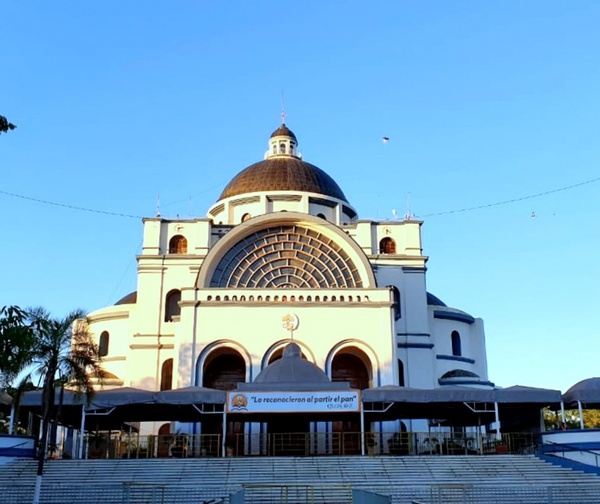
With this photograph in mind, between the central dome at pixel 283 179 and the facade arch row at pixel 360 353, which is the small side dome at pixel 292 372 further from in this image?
the central dome at pixel 283 179

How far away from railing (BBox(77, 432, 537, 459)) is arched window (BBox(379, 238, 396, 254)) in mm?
13389

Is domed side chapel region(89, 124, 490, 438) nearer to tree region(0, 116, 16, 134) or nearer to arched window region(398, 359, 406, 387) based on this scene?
arched window region(398, 359, 406, 387)

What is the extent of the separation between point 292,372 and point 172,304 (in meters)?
12.8

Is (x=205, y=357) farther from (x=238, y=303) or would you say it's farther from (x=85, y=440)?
(x=85, y=440)

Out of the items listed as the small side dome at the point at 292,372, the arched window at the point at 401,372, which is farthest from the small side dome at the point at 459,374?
the small side dome at the point at 292,372

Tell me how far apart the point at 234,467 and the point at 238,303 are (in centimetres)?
1160

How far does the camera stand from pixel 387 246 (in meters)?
45.5

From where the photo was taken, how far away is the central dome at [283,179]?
4844cm

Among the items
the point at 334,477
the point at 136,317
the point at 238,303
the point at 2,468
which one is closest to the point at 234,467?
the point at 334,477

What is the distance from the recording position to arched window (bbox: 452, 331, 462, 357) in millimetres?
46438

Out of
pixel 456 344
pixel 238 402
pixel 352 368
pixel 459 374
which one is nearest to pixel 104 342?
pixel 352 368

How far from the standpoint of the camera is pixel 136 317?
42.0 metres

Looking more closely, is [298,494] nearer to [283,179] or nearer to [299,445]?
[299,445]

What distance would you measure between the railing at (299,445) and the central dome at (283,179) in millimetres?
18911
